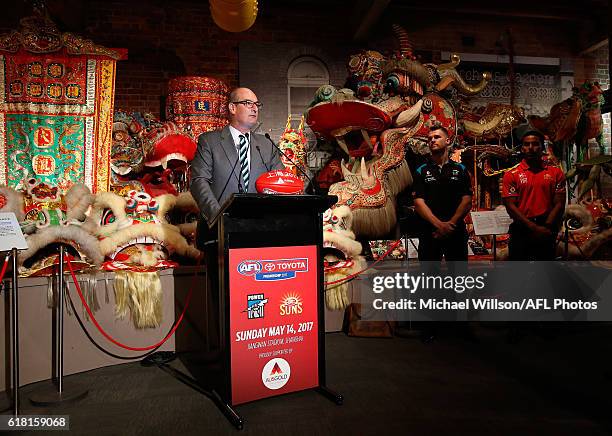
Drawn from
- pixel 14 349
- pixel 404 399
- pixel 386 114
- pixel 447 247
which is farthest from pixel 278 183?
pixel 386 114

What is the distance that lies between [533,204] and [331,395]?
8.31 ft

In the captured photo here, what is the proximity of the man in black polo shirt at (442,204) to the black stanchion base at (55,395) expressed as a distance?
251 cm

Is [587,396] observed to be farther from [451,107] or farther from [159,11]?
[159,11]

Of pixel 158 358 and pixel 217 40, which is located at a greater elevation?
pixel 217 40

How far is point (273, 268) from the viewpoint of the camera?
2.06m

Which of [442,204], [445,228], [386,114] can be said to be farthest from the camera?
[386,114]

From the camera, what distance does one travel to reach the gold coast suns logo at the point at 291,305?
2.08 meters

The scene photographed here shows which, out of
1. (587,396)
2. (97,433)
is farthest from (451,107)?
(97,433)

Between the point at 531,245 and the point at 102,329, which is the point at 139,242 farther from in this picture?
the point at 531,245

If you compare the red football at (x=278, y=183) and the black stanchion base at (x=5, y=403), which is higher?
the red football at (x=278, y=183)

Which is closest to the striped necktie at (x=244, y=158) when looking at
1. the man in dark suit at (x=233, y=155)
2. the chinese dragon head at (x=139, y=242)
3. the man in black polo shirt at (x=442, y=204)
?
the man in dark suit at (x=233, y=155)

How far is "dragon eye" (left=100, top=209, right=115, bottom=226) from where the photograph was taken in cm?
317

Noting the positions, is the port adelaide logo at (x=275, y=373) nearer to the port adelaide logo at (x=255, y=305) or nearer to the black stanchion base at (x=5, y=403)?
the port adelaide logo at (x=255, y=305)

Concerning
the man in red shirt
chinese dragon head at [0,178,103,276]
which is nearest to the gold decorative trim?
chinese dragon head at [0,178,103,276]
